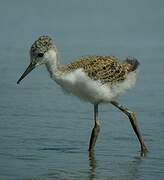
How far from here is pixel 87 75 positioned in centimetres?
1132

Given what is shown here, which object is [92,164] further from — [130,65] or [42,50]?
[130,65]

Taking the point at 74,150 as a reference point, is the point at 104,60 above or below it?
above

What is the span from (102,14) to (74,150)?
16.6 metres

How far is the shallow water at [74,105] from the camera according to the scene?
413 inches

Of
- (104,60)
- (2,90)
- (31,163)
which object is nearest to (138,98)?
(2,90)

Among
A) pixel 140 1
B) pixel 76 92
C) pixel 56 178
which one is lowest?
pixel 56 178

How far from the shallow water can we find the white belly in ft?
2.58

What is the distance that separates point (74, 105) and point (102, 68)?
3.37m

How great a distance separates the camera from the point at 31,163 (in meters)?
10.5

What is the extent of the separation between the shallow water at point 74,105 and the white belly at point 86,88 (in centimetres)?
79

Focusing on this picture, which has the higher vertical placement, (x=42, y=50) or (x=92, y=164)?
(x=42, y=50)

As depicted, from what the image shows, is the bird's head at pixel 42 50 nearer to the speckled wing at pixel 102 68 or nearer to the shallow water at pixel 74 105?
the speckled wing at pixel 102 68

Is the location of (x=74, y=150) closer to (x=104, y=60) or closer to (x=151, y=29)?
(x=104, y=60)

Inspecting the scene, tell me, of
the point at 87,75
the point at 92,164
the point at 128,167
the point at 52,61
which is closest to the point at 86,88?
the point at 87,75
